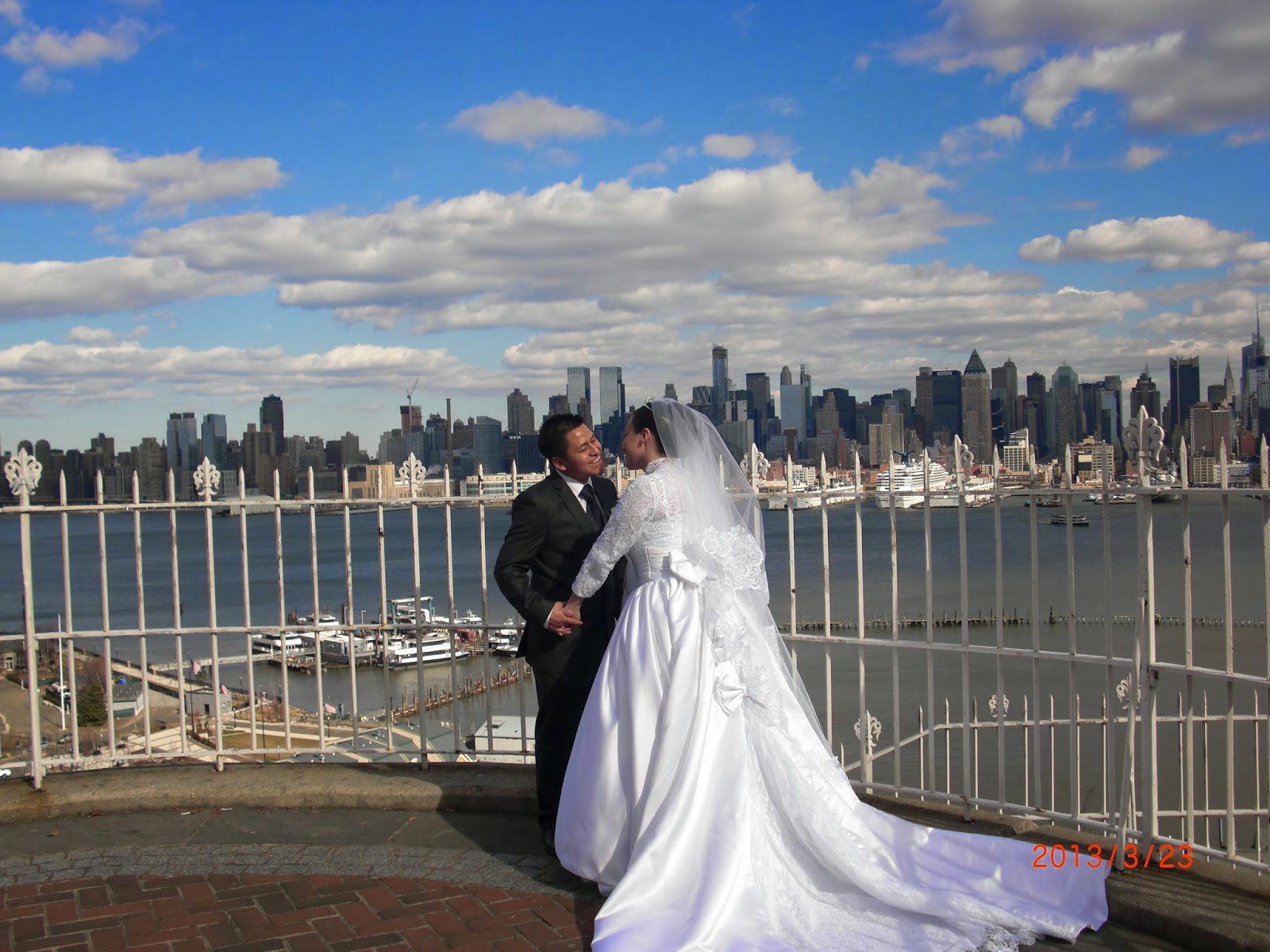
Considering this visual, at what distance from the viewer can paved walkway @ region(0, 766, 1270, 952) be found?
3.48 m

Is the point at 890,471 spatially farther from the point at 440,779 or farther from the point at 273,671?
the point at 273,671

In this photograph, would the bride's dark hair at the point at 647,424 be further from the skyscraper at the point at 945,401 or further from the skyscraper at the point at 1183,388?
the skyscraper at the point at 945,401

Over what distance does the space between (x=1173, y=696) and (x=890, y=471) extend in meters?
17.6

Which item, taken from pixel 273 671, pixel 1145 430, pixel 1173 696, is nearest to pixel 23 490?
pixel 1145 430

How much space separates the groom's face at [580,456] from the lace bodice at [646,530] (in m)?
0.39

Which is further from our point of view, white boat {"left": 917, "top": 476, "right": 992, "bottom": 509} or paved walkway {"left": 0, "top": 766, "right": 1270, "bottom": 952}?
white boat {"left": 917, "top": 476, "right": 992, "bottom": 509}

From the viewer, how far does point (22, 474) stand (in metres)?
4.89

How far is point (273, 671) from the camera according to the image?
37.2 meters

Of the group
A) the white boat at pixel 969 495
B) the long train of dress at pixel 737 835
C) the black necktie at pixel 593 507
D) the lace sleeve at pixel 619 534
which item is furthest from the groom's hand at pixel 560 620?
the white boat at pixel 969 495

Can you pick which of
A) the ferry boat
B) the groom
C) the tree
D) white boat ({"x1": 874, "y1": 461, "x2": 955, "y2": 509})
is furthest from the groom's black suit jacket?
the tree

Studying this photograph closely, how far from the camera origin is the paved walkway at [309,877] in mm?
3477

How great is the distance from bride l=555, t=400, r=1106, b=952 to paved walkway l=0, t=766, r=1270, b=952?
0.26 m

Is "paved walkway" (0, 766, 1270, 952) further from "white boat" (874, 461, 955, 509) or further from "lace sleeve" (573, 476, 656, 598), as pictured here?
"white boat" (874, 461, 955, 509)
